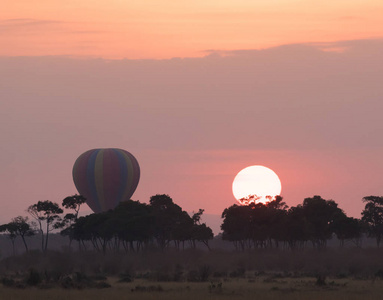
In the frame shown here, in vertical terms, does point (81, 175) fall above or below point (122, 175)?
above

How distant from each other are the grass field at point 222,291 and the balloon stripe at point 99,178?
274ft

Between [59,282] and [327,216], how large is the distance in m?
68.7

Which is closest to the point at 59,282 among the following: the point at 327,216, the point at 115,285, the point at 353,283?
the point at 115,285

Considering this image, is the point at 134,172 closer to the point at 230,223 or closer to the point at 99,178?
the point at 99,178

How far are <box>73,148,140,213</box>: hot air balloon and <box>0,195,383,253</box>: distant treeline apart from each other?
1125 cm

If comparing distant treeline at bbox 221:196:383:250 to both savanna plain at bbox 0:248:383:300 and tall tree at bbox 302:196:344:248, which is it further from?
savanna plain at bbox 0:248:383:300

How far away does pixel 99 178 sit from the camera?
16325 centimetres

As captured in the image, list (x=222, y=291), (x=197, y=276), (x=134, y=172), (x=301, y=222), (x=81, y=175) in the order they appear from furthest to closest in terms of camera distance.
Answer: (x=134, y=172) < (x=81, y=175) < (x=301, y=222) < (x=197, y=276) < (x=222, y=291)

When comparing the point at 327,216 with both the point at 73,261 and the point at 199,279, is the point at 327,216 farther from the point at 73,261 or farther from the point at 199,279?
the point at 199,279

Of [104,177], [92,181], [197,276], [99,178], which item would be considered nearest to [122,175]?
[104,177]

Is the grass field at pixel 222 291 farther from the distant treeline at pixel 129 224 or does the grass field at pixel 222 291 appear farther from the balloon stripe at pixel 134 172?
the balloon stripe at pixel 134 172

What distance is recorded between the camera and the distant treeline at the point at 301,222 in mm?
132500

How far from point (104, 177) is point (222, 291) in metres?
96.7

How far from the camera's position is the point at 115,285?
77.6 meters
